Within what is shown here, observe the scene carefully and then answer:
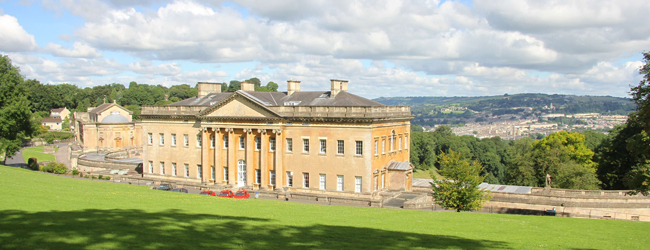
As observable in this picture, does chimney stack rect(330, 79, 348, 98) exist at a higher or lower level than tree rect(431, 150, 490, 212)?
higher

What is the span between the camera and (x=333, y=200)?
40.0m

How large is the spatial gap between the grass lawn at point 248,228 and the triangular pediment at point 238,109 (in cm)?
1812

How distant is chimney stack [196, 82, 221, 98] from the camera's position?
56.5 m

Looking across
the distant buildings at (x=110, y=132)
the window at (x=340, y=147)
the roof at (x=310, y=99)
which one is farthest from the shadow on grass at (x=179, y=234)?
the distant buildings at (x=110, y=132)

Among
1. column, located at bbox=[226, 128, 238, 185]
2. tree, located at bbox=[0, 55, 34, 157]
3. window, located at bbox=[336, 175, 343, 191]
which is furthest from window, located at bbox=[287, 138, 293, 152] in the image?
tree, located at bbox=[0, 55, 34, 157]

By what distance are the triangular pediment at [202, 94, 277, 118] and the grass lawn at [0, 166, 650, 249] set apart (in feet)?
59.5

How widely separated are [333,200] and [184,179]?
Result: 2039cm

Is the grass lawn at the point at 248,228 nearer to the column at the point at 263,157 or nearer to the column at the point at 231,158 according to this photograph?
the column at the point at 263,157

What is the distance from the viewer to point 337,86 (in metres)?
47.0

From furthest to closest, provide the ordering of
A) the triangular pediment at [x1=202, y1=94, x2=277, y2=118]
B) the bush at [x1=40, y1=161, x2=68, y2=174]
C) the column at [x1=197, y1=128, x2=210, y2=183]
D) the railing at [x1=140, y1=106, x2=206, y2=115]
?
the bush at [x1=40, y1=161, x2=68, y2=174], the railing at [x1=140, y1=106, x2=206, y2=115], the column at [x1=197, y1=128, x2=210, y2=183], the triangular pediment at [x1=202, y1=94, x2=277, y2=118]

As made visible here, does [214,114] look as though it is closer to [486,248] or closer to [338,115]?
[338,115]

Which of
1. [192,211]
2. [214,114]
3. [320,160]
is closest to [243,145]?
[214,114]

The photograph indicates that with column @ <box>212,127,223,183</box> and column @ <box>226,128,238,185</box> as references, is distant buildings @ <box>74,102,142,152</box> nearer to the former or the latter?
column @ <box>212,127,223,183</box>

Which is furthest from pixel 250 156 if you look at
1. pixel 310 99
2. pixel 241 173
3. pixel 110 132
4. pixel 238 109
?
pixel 110 132
